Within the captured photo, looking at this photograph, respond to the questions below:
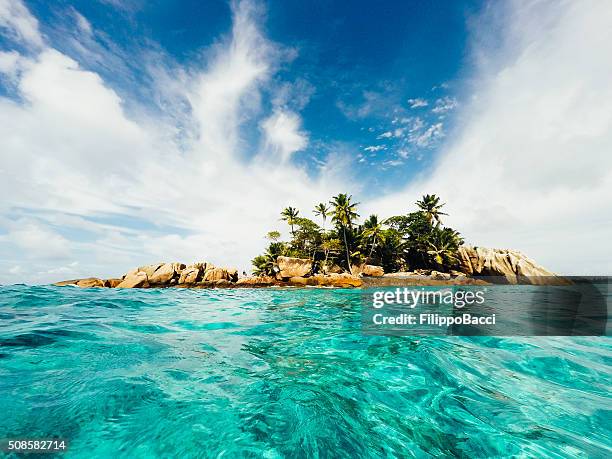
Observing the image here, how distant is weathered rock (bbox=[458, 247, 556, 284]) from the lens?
33.2 metres

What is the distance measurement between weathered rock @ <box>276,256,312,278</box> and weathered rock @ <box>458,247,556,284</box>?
928 inches

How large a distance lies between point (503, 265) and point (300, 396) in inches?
1658

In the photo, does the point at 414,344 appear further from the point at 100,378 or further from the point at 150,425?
the point at 100,378

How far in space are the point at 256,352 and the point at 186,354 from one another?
113cm

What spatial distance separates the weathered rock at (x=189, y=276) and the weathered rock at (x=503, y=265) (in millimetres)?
37568

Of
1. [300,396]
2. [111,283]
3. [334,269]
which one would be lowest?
[300,396]

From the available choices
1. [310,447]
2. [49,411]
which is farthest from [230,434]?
[49,411]

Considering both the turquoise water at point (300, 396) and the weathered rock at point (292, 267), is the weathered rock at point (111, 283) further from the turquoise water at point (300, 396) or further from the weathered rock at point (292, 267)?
the turquoise water at point (300, 396)

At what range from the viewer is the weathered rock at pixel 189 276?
102ft

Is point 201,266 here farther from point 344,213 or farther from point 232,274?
point 344,213

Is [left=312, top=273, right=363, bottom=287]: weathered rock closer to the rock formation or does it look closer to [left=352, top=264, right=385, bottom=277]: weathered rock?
the rock formation

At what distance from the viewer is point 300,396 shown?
2824 millimetres

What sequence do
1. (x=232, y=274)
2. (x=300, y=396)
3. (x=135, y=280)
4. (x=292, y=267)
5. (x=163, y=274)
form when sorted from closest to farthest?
(x=300, y=396) → (x=135, y=280) → (x=163, y=274) → (x=232, y=274) → (x=292, y=267)

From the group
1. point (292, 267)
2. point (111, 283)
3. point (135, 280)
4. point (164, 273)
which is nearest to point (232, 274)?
point (164, 273)
